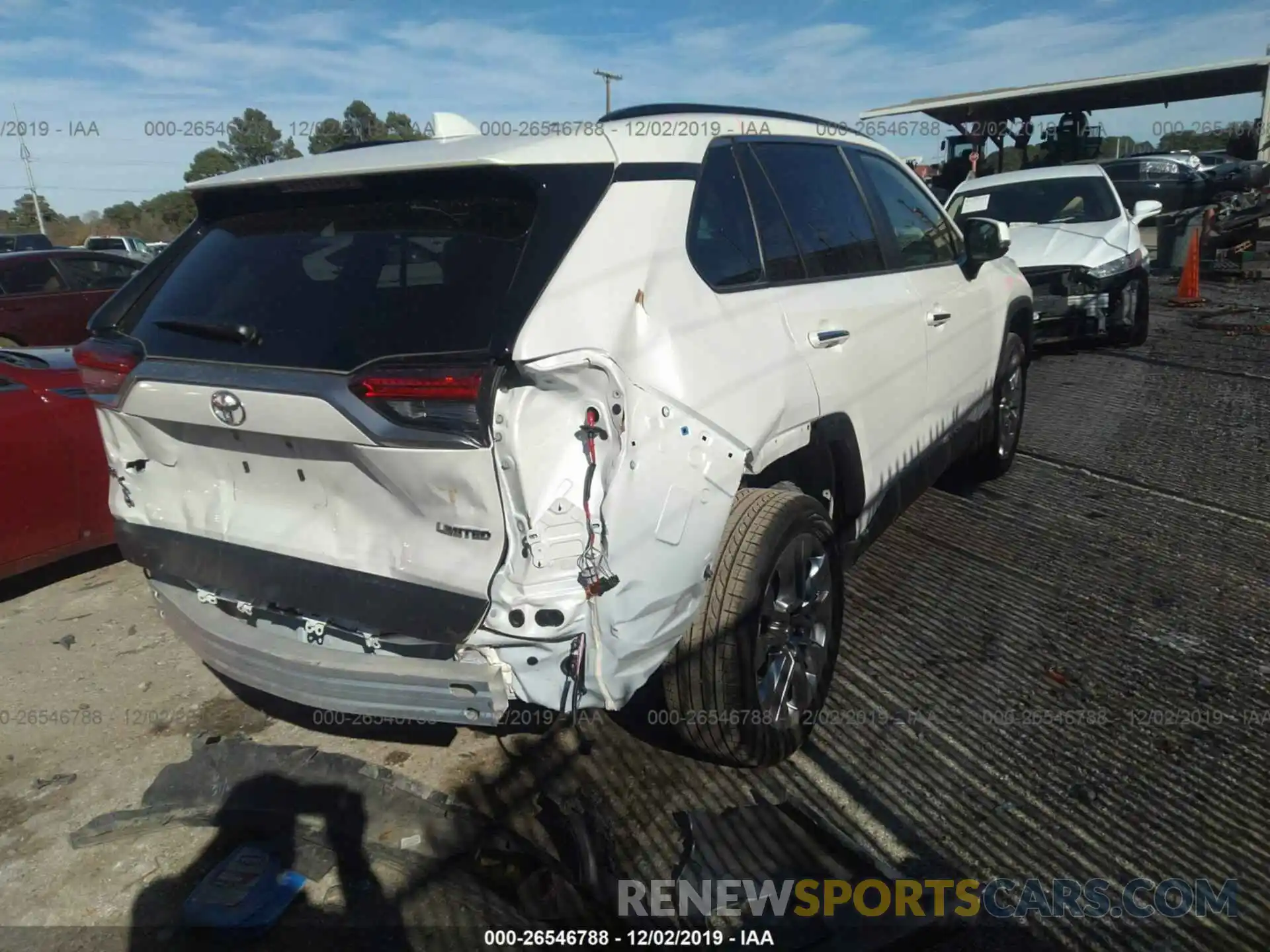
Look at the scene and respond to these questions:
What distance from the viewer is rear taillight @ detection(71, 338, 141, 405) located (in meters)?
2.60

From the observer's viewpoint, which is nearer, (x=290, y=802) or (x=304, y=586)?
(x=304, y=586)

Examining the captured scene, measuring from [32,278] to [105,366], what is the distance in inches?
359

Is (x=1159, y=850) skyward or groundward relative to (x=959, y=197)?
groundward

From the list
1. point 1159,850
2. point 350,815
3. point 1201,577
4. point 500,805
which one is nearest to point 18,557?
point 350,815

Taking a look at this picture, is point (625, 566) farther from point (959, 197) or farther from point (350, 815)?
point (959, 197)

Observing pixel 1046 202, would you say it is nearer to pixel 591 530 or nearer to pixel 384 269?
pixel 384 269

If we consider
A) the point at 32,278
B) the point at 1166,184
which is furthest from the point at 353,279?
the point at 1166,184

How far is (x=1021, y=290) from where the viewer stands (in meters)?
5.35

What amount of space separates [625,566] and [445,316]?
73 centimetres

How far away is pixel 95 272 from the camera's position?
10672 millimetres

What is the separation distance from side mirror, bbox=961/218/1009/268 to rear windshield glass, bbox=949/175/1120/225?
518 centimetres

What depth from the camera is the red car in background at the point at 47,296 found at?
382 inches

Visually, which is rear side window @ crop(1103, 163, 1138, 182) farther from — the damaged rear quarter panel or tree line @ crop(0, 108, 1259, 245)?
the damaged rear quarter panel

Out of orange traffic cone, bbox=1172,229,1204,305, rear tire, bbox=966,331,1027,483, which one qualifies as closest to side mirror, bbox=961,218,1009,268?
rear tire, bbox=966,331,1027,483
